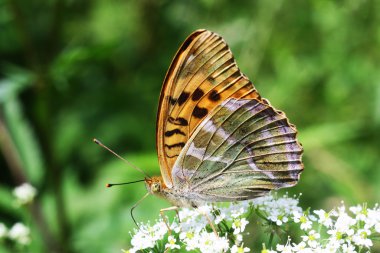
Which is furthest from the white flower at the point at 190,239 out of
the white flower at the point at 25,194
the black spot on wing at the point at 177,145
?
the white flower at the point at 25,194

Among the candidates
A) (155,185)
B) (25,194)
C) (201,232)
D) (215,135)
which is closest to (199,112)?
(215,135)

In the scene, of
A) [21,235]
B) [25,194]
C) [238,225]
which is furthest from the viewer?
[25,194]

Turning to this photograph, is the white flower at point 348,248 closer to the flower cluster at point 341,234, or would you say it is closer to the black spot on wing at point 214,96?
the flower cluster at point 341,234

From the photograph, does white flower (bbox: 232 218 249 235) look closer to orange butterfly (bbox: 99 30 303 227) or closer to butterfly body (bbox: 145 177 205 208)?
orange butterfly (bbox: 99 30 303 227)

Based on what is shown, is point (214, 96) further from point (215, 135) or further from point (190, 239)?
point (190, 239)

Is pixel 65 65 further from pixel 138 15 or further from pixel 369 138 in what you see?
pixel 369 138

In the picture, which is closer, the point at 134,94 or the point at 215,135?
the point at 215,135
